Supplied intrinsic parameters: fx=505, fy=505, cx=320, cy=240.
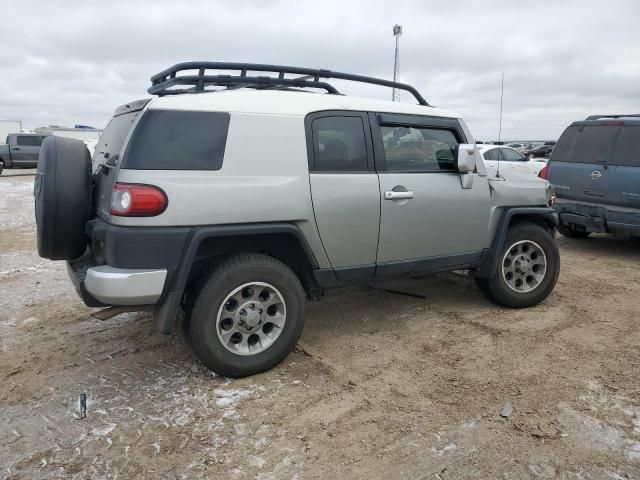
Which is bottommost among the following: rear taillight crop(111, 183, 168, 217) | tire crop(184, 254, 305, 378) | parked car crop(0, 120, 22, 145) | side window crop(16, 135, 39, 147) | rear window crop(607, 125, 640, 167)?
tire crop(184, 254, 305, 378)

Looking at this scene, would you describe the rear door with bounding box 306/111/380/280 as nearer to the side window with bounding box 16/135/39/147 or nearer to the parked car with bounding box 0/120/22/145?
the side window with bounding box 16/135/39/147

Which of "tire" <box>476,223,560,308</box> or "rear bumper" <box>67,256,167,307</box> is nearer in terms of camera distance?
"rear bumper" <box>67,256,167,307</box>

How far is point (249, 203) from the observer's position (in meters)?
3.34

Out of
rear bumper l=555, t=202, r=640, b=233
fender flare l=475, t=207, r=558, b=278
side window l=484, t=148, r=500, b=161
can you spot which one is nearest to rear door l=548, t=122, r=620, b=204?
rear bumper l=555, t=202, r=640, b=233

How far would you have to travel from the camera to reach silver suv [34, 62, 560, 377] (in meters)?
3.11

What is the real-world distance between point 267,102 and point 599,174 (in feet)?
18.9

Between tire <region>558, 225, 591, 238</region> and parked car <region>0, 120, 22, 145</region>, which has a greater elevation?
parked car <region>0, 120, 22, 145</region>

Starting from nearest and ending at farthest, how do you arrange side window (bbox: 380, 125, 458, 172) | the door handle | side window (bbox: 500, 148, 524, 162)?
the door handle, side window (bbox: 380, 125, 458, 172), side window (bbox: 500, 148, 524, 162)

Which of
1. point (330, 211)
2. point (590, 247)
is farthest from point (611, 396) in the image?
point (590, 247)

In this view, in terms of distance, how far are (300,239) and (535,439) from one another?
74.7 inches

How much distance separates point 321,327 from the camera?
4.46 meters

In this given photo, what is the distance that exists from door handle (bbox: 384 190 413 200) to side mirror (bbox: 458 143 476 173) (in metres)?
0.58

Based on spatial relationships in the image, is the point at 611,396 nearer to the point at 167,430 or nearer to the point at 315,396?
the point at 315,396

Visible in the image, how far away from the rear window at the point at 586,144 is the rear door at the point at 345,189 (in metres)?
5.04
